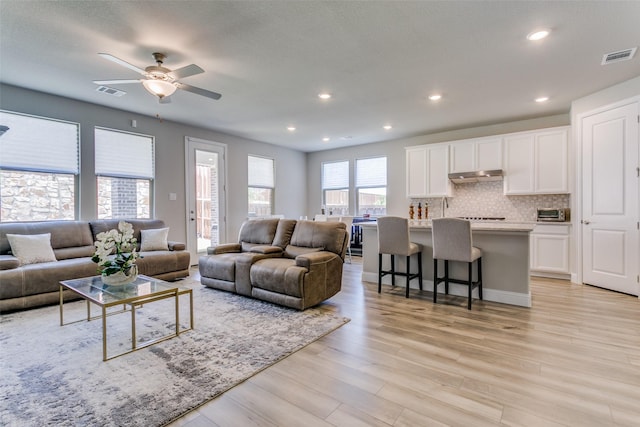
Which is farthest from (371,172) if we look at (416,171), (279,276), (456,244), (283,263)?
(279,276)

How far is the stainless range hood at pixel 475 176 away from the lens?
5301 mm

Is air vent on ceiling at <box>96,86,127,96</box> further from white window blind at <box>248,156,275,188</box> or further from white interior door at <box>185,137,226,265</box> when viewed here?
white window blind at <box>248,156,275,188</box>

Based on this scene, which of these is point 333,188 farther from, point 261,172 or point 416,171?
point 416,171

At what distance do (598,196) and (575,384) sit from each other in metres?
3.52

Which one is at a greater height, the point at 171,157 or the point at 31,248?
the point at 171,157

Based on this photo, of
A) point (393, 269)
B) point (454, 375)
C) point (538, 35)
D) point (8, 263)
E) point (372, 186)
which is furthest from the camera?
point (372, 186)

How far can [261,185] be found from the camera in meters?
7.27

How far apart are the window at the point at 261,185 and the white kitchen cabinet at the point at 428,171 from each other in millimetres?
3281

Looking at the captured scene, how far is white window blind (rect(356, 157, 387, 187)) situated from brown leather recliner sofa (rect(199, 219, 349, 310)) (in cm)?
352

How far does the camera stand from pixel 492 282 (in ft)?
12.1

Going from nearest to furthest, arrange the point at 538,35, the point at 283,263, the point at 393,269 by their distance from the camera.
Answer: the point at 538,35 < the point at 283,263 < the point at 393,269

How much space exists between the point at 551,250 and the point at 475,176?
167cm

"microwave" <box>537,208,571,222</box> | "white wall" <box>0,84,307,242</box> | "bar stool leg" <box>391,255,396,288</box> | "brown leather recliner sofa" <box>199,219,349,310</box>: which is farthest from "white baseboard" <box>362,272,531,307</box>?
"white wall" <box>0,84,307,242</box>

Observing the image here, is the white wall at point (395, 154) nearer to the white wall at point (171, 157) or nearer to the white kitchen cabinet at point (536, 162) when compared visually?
the white wall at point (171, 157)
